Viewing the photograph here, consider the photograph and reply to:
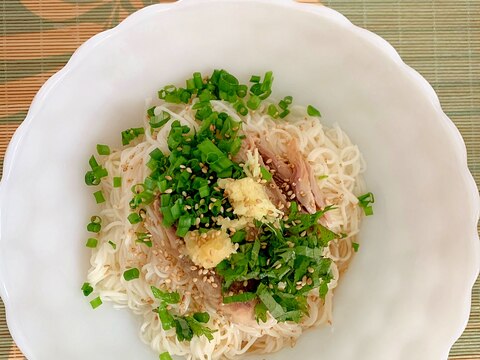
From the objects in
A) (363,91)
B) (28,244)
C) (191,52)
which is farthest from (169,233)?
(363,91)

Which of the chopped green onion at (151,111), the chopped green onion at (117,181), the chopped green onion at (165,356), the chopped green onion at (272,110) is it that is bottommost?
the chopped green onion at (165,356)

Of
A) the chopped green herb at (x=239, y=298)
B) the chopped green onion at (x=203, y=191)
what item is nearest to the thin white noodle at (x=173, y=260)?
the chopped green herb at (x=239, y=298)

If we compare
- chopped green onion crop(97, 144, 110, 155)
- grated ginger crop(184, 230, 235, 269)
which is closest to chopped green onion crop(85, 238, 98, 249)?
chopped green onion crop(97, 144, 110, 155)

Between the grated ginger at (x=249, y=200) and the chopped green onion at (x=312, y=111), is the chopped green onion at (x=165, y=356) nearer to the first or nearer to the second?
the grated ginger at (x=249, y=200)

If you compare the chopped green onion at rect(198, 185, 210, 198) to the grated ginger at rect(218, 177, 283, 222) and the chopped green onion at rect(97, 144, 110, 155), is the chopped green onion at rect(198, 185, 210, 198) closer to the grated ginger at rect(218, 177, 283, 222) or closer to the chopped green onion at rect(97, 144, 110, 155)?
the grated ginger at rect(218, 177, 283, 222)

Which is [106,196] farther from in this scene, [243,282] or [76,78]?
[243,282]
